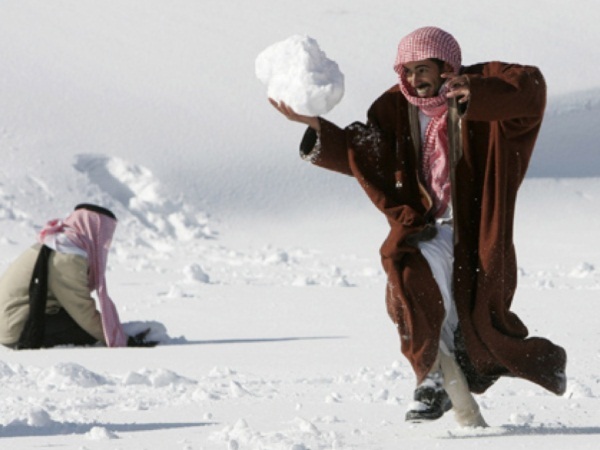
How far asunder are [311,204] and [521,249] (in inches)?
202

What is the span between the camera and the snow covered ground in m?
6.45

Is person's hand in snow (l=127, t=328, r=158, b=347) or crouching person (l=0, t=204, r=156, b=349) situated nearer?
→ crouching person (l=0, t=204, r=156, b=349)

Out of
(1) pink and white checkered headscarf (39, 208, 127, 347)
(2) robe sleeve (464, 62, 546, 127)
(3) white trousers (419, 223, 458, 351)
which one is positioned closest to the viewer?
(2) robe sleeve (464, 62, 546, 127)

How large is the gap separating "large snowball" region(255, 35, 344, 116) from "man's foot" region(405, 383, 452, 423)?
0.98 m

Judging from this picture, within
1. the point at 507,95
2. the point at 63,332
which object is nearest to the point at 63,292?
the point at 63,332

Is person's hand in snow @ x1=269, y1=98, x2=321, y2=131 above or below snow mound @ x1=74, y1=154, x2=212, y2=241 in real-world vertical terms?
above

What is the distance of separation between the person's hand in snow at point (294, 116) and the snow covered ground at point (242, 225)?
3.34 feet

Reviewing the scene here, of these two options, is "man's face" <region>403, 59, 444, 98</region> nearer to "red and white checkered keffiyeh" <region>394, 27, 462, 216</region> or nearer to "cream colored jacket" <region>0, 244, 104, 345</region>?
"red and white checkered keffiyeh" <region>394, 27, 462, 216</region>

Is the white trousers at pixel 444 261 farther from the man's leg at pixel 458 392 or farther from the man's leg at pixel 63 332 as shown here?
the man's leg at pixel 63 332

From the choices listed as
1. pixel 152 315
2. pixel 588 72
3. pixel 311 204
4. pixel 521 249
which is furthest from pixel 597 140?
pixel 152 315

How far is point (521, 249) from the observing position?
65.5ft

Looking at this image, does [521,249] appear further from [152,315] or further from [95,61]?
[95,61]

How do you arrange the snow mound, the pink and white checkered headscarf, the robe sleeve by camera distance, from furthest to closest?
the snow mound
the pink and white checkered headscarf
the robe sleeve

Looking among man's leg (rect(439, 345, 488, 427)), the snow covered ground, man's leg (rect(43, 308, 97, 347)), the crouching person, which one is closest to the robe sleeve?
man's leg (rect(439, 345, 488, 427))
